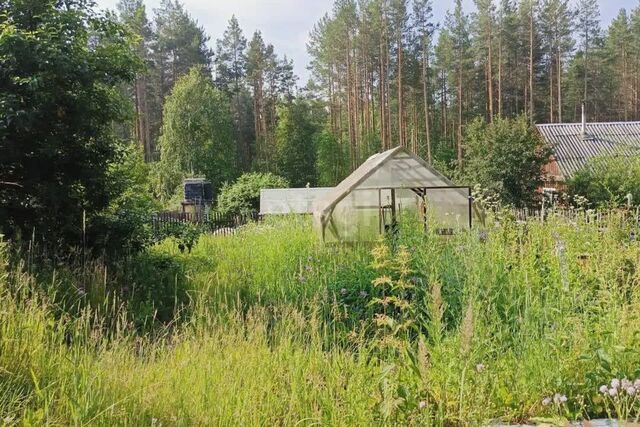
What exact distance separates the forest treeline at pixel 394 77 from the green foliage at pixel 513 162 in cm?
1255

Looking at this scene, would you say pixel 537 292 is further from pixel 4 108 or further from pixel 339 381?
pixel 4 108

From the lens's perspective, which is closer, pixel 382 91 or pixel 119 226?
pixel 119 226

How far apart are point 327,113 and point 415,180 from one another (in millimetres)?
34336

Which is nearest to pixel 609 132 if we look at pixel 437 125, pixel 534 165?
pixel 534 165

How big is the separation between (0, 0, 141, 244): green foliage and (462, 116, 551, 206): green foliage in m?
15.9

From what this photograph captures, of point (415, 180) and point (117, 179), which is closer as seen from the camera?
point (117, 179)

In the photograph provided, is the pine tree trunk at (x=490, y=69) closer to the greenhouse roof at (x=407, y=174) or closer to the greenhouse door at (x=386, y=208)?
the greenhouse roof at (x=407, y=174)

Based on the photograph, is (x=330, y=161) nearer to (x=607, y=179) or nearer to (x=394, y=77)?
(x=394, y=77)

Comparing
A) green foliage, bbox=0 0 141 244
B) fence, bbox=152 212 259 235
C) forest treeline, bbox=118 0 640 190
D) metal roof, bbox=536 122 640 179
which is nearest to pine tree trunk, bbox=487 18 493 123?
forest treeline, bbox=118 0 640 190

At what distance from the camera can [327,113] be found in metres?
43.4

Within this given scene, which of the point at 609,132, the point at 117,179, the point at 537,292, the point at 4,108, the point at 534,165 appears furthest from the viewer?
the point at 609,132

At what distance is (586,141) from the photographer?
26.2 meters

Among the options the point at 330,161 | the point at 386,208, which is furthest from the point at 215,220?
the point at 330,161

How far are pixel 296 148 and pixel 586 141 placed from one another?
58.8ft
